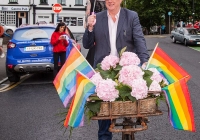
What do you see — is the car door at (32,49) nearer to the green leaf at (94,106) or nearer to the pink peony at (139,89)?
the green leaf at (94,106)

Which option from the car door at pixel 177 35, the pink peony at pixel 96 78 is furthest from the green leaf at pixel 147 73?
the car door at pixel 177 35

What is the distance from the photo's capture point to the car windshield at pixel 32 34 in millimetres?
12375

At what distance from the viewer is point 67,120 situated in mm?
3277

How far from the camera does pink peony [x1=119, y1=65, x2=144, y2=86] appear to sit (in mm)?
3359

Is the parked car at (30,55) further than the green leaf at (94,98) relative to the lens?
Yes

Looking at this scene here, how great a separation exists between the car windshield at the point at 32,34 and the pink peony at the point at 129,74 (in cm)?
918

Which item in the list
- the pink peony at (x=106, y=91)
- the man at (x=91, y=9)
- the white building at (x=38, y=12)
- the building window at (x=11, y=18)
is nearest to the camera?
the pink peony at (x=106, y=91)

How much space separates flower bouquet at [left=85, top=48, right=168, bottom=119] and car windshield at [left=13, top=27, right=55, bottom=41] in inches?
360

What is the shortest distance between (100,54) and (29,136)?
7.91 ft

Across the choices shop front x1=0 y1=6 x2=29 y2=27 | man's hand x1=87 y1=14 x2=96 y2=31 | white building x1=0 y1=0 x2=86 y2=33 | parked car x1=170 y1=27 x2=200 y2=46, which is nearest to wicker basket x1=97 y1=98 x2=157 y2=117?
man's hand x1=87 y1=14 x2=96 y2=31

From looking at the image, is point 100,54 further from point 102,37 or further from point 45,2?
point 45,2

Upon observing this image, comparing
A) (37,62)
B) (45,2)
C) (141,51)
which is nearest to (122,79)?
(141,51)

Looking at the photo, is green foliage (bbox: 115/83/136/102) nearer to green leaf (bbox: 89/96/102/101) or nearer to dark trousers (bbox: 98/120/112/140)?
green leaf (bbox: 89/96/102/101)

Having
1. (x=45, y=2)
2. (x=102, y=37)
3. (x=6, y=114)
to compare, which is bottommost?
(x=6, y=114)
